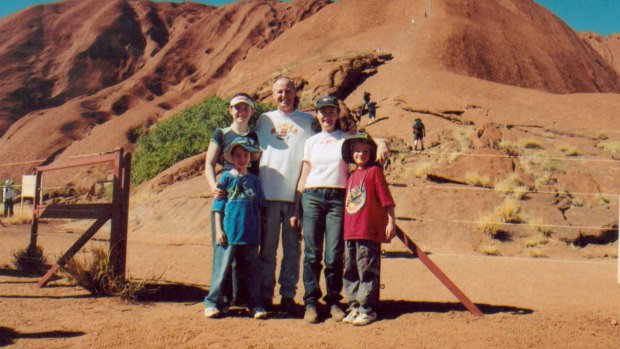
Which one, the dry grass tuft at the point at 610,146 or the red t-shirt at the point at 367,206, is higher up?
the dry grass tuft at the point at 610,146

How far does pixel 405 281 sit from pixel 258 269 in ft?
10.8

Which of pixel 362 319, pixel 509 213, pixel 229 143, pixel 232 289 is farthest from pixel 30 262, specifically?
pixel 509 213

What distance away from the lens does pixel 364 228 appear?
4543mm

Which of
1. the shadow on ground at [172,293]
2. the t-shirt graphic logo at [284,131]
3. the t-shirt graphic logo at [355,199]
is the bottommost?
the shadow on ground at [172,293]

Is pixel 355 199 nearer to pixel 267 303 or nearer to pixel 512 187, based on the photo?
pixel 267 303

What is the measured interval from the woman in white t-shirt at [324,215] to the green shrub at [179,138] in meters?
22.7

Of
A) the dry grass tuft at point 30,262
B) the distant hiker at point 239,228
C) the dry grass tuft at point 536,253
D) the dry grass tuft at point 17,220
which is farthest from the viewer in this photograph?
the dry grass tuft at point 17,220

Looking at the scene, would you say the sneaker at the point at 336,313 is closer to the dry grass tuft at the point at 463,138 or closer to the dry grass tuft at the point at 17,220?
the dry grass tuft at the point at 463,138

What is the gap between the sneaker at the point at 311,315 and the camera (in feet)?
15.0

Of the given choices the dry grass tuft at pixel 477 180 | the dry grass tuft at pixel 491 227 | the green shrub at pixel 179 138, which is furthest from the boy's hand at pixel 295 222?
the green shrub at pixel 179 138

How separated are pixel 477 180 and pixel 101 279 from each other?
10.7 m

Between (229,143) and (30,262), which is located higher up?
(229,143)

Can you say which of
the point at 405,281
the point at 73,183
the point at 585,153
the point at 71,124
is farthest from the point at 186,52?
the point at 405,281

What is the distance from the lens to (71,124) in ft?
167
